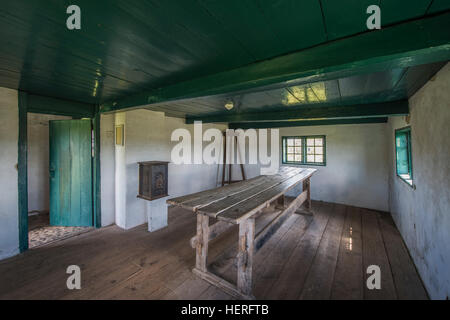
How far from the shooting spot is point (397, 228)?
12.7ft

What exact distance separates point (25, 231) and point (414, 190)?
5.75 metres

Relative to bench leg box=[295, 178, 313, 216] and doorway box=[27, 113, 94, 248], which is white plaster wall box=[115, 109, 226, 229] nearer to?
doorway box=[27, 113, 94, 248]

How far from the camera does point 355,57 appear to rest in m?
1.31

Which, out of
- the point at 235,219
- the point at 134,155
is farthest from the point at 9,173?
the point at 235,219

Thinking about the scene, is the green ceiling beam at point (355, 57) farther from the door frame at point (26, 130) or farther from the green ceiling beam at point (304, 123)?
the green ceiling beam at point (304, 123)

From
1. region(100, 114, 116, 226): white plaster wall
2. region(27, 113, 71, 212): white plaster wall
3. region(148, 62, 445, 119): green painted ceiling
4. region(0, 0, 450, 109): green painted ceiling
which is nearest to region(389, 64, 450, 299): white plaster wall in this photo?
region(148, 62, 445, 119): green painted ceiling

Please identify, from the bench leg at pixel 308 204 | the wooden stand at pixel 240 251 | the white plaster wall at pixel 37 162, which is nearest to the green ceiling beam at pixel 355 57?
the wooden stand at pixel 240 251

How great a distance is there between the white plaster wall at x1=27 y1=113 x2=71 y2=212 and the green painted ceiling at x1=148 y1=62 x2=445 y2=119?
3707mm

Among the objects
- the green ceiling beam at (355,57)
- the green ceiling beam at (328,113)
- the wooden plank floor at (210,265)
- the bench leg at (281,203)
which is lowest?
the wooden plank floor at (210,265)

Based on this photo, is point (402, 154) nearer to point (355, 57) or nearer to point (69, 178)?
point (355, 57)

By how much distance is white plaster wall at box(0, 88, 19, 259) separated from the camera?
8.99 ft

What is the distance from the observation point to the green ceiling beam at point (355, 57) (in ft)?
3.71

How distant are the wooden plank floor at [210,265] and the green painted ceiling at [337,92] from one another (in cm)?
220
